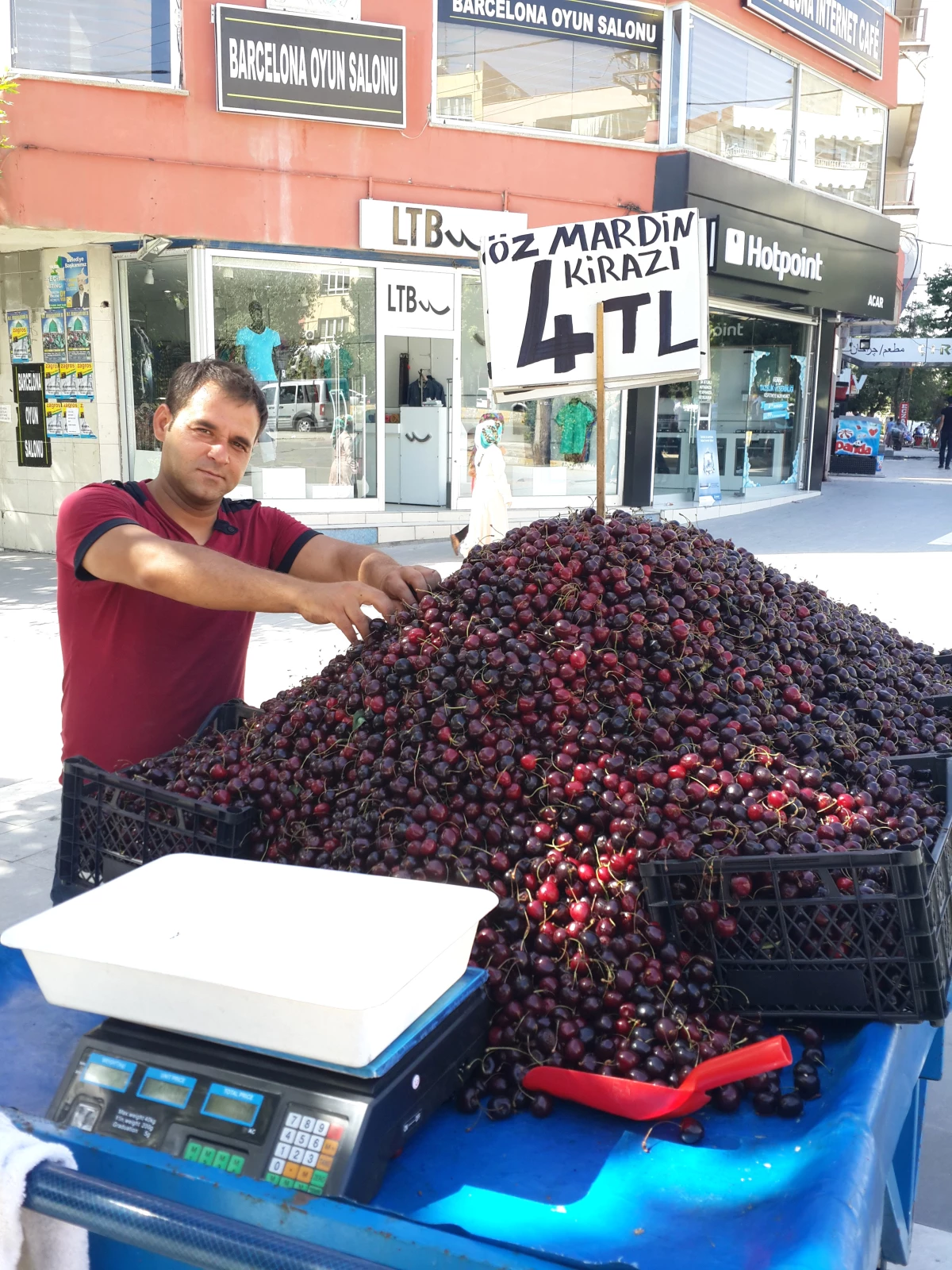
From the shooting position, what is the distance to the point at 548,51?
13320 millimetres

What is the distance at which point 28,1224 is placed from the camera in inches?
52.6

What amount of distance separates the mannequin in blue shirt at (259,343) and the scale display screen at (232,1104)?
440 inches

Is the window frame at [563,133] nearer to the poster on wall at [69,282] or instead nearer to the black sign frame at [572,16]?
the black sign frame at [572,16]

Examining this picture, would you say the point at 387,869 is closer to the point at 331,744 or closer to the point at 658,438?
the point at 331,744

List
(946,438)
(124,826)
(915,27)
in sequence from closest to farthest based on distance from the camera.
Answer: (124,826) < (915,27) < (946,438)

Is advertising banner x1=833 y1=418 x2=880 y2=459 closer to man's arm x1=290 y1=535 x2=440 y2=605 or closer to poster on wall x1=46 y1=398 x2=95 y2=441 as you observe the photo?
poster on wall x1=46 y1=398 x2=95 y2=441

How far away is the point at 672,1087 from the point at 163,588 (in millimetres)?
1535

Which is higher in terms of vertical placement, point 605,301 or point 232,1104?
point 605,301

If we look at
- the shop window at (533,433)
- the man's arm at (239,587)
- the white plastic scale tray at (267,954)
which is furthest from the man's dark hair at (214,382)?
the shop window at (533,433)

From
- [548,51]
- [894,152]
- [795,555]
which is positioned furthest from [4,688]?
[894,152]

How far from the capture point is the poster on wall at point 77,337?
11.5 m

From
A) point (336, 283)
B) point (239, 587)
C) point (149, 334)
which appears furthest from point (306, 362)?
point (239, 587)

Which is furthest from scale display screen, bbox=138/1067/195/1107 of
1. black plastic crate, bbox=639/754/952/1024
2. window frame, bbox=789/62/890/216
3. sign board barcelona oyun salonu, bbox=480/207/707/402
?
window frame, bbox=789/62/890/216

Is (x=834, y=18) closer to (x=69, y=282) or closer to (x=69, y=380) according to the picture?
(x=69, y=282)
